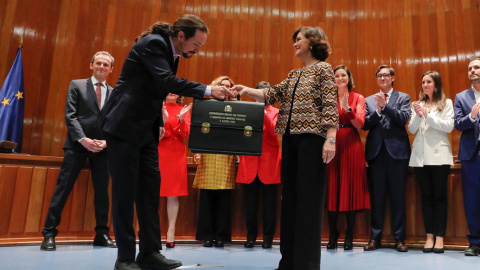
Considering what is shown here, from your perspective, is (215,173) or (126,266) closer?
(126,266)

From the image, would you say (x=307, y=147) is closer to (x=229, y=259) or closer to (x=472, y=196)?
(x=229, y=259)

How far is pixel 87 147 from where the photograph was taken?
3.62 metres

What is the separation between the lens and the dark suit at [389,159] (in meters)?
3.96

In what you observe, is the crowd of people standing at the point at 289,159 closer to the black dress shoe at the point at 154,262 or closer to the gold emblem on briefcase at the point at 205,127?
the black dress shoe at the point at 154,262

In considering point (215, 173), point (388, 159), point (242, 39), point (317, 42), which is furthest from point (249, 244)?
point (242, 39)

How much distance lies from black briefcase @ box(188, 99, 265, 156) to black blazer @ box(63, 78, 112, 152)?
5.99ft

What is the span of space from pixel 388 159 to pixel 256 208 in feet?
4.61

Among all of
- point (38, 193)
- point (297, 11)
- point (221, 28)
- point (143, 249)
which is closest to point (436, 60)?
point (297, 11)

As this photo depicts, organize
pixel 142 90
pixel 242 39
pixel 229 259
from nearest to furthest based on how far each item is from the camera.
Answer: pixel 142 90
pixel 229 259
pixel 242 39

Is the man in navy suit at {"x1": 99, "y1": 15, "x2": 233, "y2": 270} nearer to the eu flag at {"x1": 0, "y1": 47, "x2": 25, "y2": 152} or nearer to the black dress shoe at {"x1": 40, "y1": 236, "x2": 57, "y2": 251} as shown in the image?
the black dress shoe at {"x1": 40, "y1": 236, "x2": 57, "y2": 251}

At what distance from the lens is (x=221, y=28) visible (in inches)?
224

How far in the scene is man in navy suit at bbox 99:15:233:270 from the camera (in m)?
2.24

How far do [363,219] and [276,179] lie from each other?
1099 millimetres

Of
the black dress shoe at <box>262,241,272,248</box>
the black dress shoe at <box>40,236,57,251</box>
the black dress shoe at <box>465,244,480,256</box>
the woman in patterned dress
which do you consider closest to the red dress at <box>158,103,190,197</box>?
the black dress shoe at <box>262,241,272,248</box>
